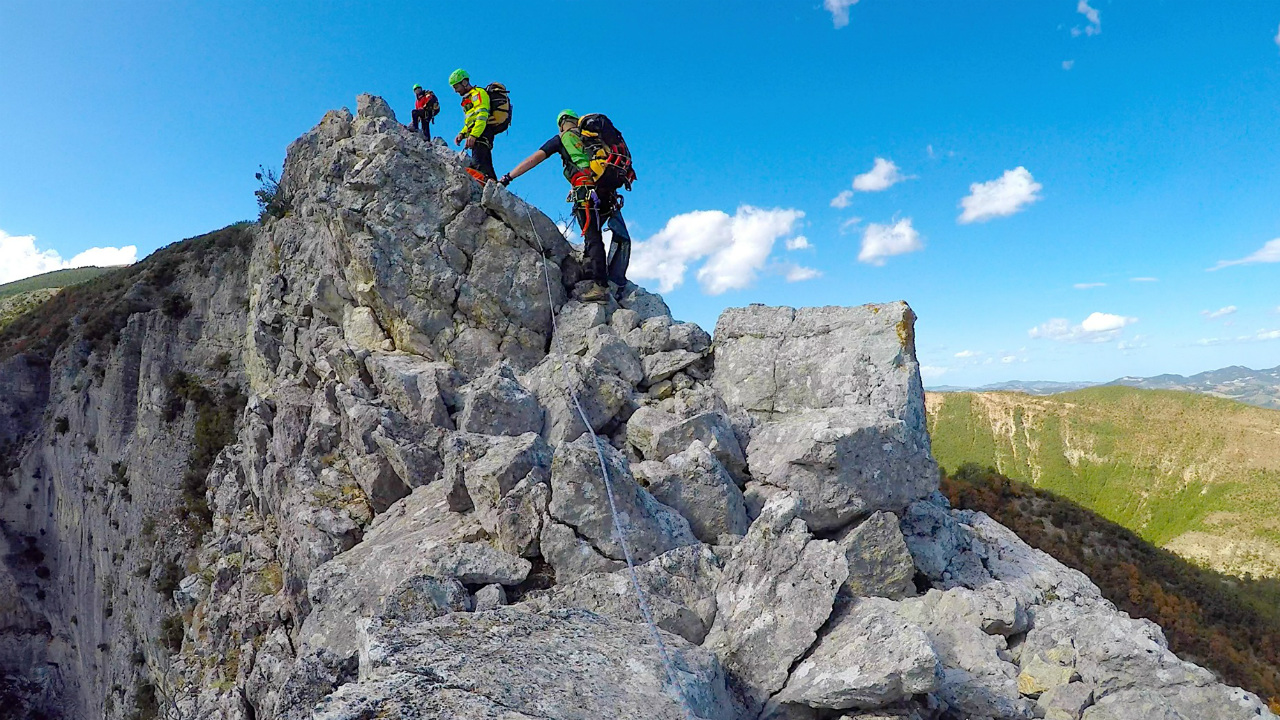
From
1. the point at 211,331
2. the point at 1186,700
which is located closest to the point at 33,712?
the point at 211,331

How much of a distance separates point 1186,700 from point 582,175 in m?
14.6

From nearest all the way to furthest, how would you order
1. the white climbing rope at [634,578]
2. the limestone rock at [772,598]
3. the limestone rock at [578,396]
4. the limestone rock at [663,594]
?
the white climbing rope at [634,578], the limestone rock at [772,598], the limestone rock at [663,594], the limestone rock at [578,396]

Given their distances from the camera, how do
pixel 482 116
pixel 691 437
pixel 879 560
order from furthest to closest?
pixel 482 116 < pixel 691 437 < pixel 879 560

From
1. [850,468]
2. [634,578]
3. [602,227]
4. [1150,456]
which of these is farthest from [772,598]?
[1150,456]

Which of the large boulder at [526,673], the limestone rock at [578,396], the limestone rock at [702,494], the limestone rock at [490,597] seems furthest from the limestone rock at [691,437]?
the large boulder at [526,673]

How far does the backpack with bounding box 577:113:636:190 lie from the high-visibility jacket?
3352 mm

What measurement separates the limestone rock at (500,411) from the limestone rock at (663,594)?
171 inches

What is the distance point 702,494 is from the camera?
9633 millimetres

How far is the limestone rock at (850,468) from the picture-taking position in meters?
9.55

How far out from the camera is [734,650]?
22.5ft

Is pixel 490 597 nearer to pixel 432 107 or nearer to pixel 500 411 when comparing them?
pixel 500 411

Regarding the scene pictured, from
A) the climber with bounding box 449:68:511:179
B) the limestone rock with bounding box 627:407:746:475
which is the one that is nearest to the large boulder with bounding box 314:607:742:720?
the limestone rock with bounding box 627:407:746:475

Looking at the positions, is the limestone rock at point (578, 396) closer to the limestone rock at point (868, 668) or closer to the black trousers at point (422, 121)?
the limestone rock at point (868, 668)

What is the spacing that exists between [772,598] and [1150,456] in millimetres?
175657
